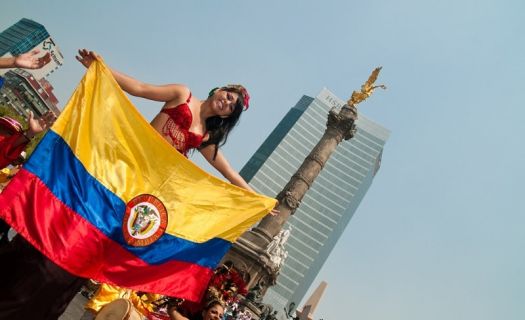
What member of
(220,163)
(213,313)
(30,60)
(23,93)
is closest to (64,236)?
(213,313)

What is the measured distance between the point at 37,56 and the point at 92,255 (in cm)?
213

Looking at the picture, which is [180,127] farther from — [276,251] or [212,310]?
[276,251]

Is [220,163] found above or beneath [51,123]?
above

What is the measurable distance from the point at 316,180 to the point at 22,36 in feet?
319

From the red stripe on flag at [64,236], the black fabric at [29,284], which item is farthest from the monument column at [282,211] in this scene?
the black fabric at [29,284]

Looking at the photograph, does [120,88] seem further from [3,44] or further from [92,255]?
[3,44]

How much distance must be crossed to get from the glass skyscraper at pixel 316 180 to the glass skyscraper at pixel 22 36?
2824 inches

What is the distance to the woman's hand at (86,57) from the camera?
2928mm

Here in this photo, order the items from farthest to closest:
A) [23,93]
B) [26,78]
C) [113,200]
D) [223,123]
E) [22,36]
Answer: [22,36]
[26,78]
[23,93]
[223,123]
[113,200]

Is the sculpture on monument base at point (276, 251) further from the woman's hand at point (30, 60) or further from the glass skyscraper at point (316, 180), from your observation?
Result: the glass skyscraper at point (316, 180)

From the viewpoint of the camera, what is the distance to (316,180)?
377 ft

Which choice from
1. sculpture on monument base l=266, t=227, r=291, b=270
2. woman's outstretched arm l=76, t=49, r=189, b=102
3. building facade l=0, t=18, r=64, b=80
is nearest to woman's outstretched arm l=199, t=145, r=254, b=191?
woman's outstretched arm l=76, t=49, r=189, b=102

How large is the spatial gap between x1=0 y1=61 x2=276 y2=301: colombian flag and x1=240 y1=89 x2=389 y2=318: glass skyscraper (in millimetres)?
102325

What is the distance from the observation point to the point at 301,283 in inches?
4272
